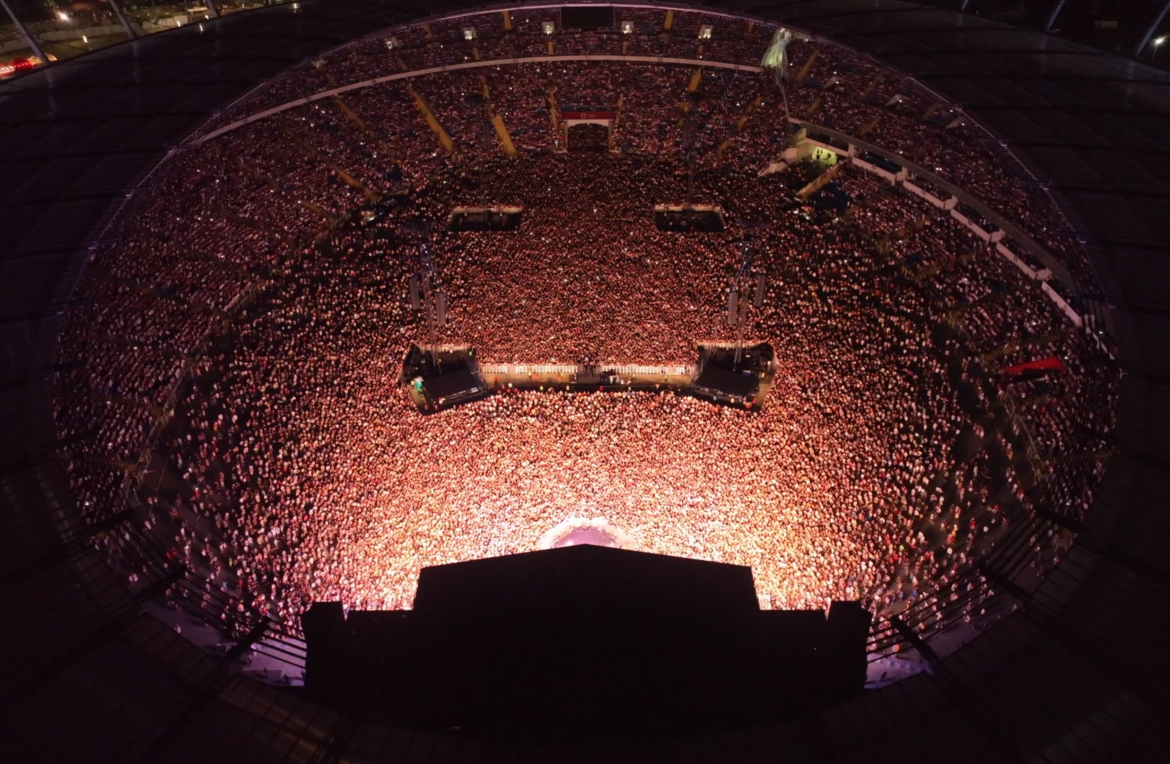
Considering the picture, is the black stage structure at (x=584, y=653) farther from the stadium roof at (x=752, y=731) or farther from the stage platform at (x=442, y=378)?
the stage platform at (x=442, y=378)

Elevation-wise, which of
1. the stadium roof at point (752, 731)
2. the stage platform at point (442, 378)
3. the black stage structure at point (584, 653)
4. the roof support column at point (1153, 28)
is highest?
the roof support column at point (1153, 28)

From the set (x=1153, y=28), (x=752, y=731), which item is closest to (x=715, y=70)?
(x=1153, y=28)

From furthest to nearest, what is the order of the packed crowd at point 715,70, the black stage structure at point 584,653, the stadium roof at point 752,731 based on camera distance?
the packed crowd at point 715,70
the black stage structure at point 584,653
the stadium roof at point 752,731

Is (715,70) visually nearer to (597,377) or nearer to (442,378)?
(597,377)

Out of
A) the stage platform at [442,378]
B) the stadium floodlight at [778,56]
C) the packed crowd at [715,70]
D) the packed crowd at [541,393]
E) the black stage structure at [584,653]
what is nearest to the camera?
the black stage structure at [584,653]

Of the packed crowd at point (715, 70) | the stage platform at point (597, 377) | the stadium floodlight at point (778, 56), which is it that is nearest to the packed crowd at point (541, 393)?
the stage platform at point (597, 377)

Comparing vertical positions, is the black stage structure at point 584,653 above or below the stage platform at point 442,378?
above

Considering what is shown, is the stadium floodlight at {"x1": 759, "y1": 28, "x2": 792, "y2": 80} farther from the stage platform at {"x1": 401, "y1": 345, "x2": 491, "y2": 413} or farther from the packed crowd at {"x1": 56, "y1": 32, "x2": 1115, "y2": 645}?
the stage platform at {"x1": 401, "y1": 345, "x2": 491, "y2": 413}
